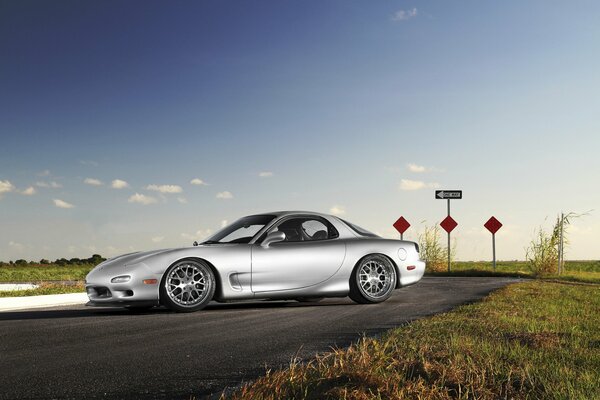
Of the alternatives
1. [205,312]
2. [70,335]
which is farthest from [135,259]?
[70,335]

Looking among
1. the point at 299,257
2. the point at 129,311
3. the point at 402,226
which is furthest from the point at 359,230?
the point at 402,226

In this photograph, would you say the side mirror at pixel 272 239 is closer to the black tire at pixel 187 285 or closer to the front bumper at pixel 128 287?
the black tire at pixel 187 285

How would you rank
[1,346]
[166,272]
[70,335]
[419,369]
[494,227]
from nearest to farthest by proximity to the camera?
[419,369]
[1,346]
[70,335]
[166,272]
[494,227]

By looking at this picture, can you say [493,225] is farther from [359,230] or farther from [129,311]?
[129,311]

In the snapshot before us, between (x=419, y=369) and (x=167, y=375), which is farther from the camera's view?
(x=167, y=375)

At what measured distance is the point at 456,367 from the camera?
4.55 m

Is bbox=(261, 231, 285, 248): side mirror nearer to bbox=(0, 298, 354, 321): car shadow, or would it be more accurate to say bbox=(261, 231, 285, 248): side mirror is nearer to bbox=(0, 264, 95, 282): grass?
bbox=(0, 298, 354, 321): car shadow

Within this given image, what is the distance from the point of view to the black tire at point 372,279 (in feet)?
35.7

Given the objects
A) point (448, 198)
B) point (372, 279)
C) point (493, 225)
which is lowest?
point (372, 279)

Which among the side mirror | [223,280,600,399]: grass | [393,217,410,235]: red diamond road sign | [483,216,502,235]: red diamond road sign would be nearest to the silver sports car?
the side mirror

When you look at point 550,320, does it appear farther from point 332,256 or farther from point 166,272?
point 166,272

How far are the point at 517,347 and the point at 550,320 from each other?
292 cm

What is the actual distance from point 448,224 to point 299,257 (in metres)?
20.0

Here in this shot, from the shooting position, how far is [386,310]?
32.7 feet
